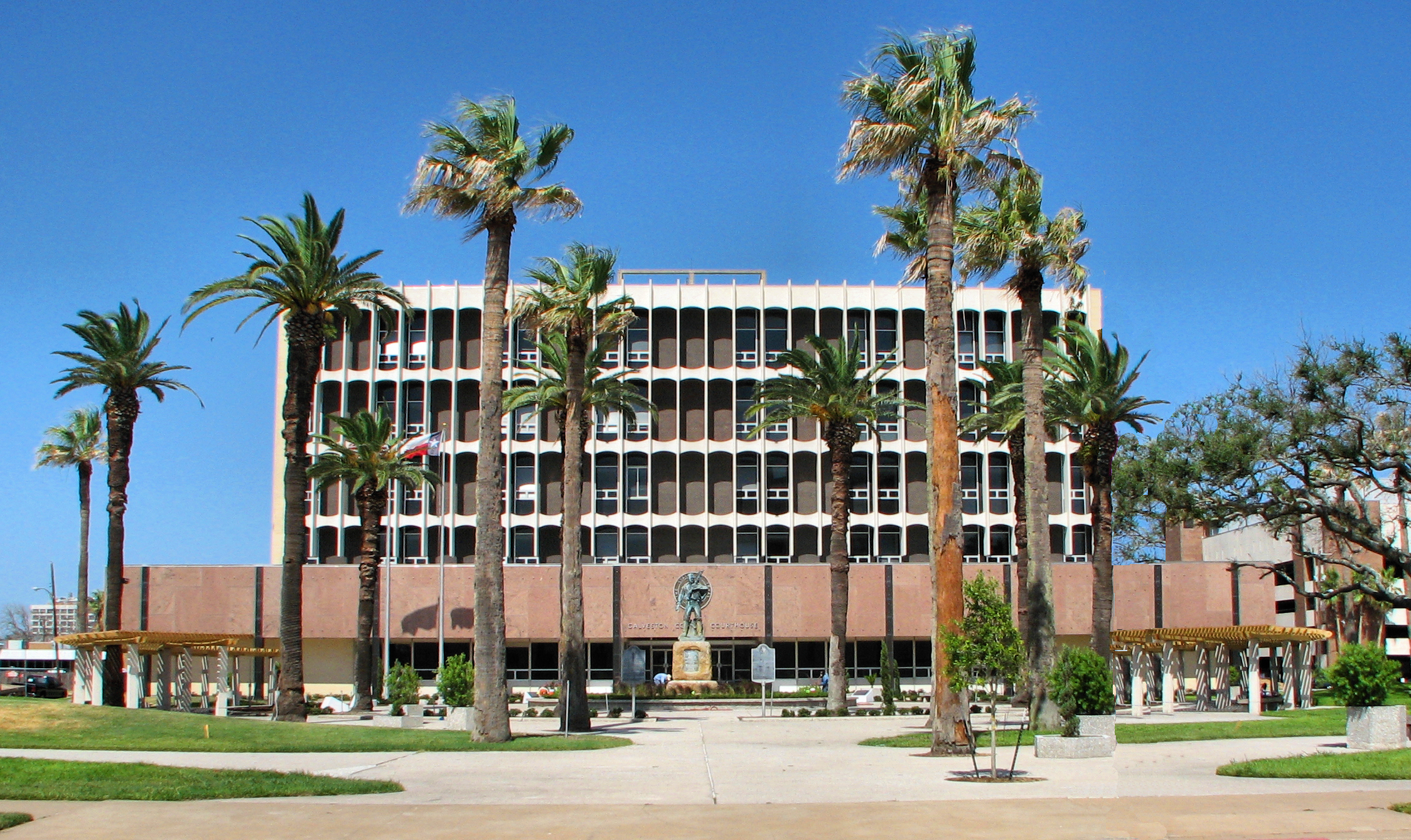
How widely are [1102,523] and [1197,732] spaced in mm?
14337

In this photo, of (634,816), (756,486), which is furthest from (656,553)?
(634,816)

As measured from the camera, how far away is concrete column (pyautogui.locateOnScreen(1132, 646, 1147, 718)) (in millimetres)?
41656

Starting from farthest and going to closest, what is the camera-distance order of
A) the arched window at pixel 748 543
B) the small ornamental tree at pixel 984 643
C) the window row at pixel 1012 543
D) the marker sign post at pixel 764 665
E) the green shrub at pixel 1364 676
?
1. the arched window at pixel 748 543
2. the window row at pixel 1012 543
3. the marker sign post at pixel 764 665
4. the green shrub at pixel 1364 676
5. the small ornamental tree at pixel 984 643

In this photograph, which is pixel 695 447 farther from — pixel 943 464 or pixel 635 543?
pixel 943 464

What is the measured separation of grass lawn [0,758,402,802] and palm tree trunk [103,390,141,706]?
24.6m

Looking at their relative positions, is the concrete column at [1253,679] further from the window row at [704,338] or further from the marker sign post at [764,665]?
the window row at [704,338]

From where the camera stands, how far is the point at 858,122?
83.7 feet

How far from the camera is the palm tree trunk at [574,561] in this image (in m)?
34.1

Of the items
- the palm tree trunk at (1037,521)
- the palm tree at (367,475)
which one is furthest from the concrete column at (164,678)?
the palm tree trunk at (1037,521)

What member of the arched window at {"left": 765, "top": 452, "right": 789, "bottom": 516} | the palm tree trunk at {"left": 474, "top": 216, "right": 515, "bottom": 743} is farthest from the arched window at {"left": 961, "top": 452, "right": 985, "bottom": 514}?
the palm tree trunk at {"left": 474, "top": 216, "right": 515, "bottom": 743}

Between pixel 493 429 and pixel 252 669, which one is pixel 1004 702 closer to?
pixel 493 429

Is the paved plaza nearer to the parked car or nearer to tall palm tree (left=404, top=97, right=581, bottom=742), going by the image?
tall palm tree (left=404, top=97, right=581, bottom=742)

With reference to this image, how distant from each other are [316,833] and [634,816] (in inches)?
144

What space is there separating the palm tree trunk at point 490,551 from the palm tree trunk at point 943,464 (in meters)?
9.65
